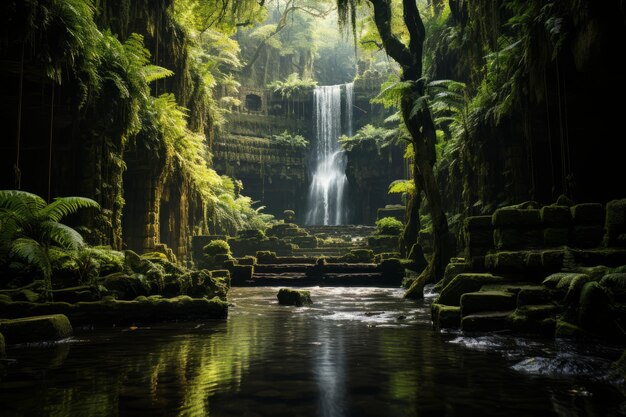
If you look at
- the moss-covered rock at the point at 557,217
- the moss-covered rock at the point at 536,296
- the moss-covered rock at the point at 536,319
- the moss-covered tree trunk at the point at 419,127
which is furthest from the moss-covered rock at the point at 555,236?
the moss-covered tree trunk at the point at 419,127

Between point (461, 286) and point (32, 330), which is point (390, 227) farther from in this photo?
point (32, 330)

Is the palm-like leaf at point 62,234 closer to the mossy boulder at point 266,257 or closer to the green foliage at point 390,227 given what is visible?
the mossy boulder at point 266,257

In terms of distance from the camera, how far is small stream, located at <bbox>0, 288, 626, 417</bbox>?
3275 mm

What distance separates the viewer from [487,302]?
6859 mm

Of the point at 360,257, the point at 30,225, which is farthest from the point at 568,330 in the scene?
the point at 360,257

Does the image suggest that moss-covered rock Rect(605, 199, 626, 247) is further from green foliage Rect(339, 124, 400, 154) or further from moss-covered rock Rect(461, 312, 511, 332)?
green foliage Rect(339, 124, 400, 154)

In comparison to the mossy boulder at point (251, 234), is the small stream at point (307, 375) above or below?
below

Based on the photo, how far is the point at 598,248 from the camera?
7207 millimetres

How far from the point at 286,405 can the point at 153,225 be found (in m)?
12.9

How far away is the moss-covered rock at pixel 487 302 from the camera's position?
6.80 meters

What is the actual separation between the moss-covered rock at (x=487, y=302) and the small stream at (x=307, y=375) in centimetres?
48

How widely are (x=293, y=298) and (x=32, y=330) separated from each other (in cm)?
605

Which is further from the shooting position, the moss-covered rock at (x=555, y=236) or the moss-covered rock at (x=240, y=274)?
the moss-covered rock at (x=240, y=274)

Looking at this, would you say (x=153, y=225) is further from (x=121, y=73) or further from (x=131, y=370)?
(x=131, y=370)
